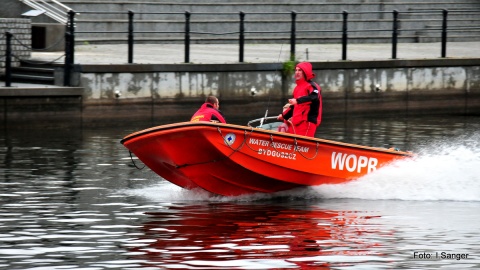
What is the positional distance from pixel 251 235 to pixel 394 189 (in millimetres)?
3898

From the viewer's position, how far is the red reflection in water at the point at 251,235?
1209 cm

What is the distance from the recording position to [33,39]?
27953 mm

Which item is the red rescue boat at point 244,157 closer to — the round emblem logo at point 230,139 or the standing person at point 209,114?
the round emblem logo at point 230,139

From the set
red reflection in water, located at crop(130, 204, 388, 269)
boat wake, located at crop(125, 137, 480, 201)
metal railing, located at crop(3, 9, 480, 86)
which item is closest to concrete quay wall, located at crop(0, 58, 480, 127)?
metal railing, located at crop(3, 9, 480, 86)

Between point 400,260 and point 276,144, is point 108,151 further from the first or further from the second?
point 400,260

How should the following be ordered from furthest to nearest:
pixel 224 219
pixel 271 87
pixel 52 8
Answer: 1. pixel 52 8
2. pixel 271 87
3. pixel 224 219

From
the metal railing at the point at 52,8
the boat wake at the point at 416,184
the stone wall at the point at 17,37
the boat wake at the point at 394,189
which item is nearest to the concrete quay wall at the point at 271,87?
the stone wall at the point at 17,37

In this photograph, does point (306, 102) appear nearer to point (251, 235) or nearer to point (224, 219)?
point (224, 219)

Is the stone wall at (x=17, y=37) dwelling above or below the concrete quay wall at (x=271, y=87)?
above

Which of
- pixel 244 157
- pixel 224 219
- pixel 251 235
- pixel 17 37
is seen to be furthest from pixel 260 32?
pixel 251 235

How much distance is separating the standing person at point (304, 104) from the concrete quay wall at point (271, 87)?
851 centimetres

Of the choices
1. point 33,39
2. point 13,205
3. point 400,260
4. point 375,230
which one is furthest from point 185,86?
point 400,260

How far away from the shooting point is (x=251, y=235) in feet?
43.9

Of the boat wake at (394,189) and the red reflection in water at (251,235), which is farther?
the boat wake at (394,189)
